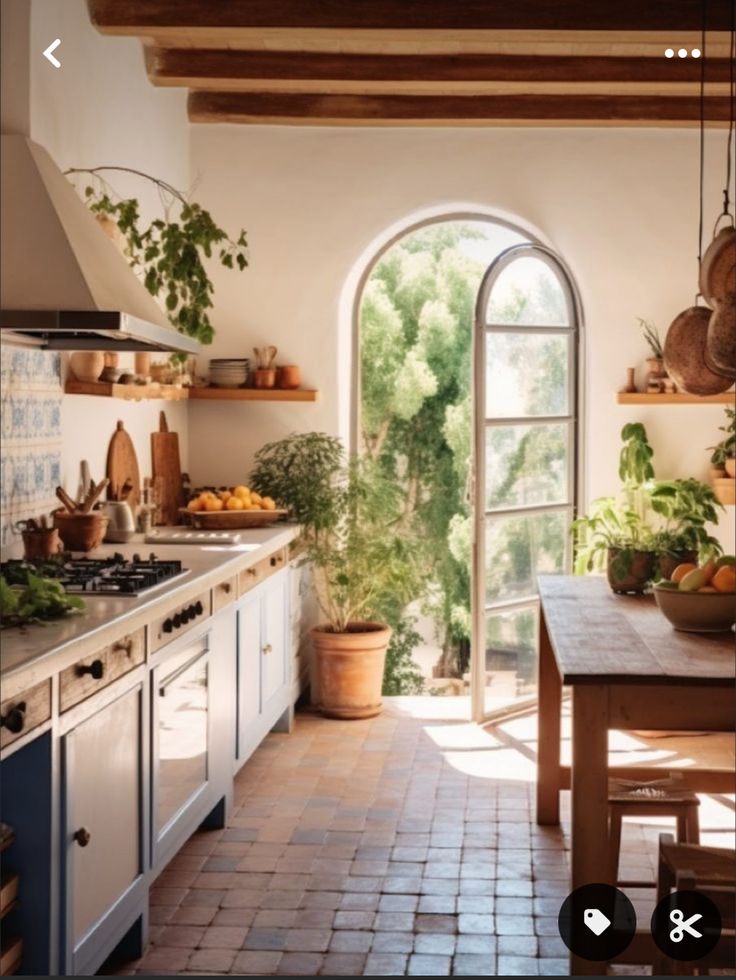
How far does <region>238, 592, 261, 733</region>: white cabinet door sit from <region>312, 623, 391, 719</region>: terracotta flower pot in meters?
1.14

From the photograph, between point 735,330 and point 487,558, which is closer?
point 735,330

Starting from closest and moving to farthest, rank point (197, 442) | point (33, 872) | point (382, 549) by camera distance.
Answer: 1. point (33, 872)
2. point (382, 549)
3. point (197, 442)

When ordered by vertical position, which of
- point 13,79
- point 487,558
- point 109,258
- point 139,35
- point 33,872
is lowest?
point 33,872

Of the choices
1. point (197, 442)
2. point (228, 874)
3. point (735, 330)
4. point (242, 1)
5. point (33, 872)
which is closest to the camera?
point (33, 872)

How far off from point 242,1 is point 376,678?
3.35 meters

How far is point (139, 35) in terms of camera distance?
17.7ft

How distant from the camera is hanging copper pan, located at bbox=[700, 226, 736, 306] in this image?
369cm

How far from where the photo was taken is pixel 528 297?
271 inches

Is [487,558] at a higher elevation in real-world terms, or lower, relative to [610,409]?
lower

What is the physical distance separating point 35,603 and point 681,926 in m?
1.70

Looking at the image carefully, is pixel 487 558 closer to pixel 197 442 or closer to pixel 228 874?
pixel 197 442

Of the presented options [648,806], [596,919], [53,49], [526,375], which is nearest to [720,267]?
[648,806]

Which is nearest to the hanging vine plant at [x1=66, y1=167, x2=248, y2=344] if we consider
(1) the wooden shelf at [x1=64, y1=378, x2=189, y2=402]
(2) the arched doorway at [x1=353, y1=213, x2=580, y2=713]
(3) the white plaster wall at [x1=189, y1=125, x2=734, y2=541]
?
(1) the wooden shelf at [x1=64, y1=378, x2=189, y2=402]

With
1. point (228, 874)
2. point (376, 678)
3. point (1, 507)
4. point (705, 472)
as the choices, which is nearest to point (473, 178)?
point (705, 472)
